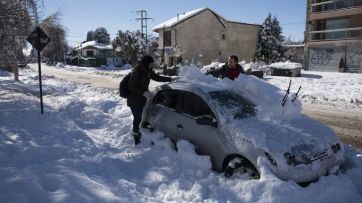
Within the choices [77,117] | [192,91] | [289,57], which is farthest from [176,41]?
[192,91]

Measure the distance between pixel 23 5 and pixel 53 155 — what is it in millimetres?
9118

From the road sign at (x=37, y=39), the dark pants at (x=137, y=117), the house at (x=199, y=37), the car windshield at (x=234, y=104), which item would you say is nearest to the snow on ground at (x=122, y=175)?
the dark pants at (x=137, y=117)

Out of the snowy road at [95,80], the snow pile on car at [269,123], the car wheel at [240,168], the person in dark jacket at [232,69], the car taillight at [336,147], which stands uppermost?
the person in dark jacket at [232,69]

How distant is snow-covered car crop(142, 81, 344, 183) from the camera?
4445 millimetres

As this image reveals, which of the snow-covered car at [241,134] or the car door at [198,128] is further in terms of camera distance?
the car door at [198,128]

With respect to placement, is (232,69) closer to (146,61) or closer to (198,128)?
(146,61)

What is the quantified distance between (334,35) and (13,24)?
31368 millimetres

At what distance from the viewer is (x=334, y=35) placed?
35156 mm

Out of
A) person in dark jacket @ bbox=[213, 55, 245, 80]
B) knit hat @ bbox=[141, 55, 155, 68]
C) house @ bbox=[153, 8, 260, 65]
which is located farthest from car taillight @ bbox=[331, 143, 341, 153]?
house @ bbox=[153, 8, 260, 65]

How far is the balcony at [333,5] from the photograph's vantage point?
3384 centimetres

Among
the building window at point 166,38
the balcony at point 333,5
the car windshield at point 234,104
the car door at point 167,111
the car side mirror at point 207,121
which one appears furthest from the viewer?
the building window at point 166,38

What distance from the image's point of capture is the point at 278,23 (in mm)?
58844

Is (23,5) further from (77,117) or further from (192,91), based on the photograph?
(192,91)

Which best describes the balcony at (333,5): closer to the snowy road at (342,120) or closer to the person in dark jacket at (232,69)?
the snowy road at (342,120)
